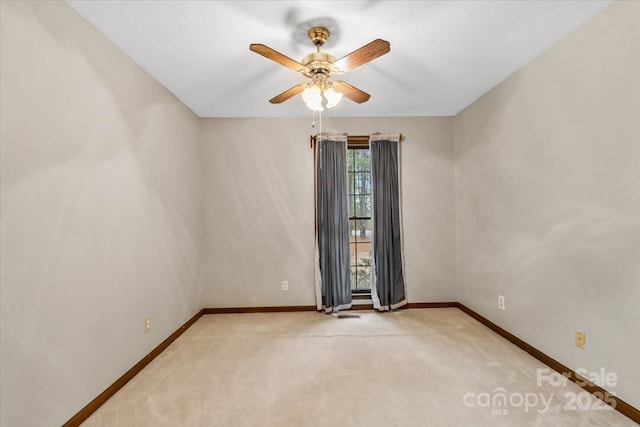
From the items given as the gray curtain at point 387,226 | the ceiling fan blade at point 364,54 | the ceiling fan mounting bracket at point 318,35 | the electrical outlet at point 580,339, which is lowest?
the electrical outlet at point 580,339

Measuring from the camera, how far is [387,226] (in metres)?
3.72

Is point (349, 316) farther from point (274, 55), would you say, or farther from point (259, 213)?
point (274, 55)

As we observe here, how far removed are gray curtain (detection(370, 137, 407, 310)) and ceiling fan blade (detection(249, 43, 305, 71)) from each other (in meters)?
2.01

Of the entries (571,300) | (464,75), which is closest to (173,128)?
(464,75)

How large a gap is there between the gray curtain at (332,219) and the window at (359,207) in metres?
0.25

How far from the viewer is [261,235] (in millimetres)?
3744

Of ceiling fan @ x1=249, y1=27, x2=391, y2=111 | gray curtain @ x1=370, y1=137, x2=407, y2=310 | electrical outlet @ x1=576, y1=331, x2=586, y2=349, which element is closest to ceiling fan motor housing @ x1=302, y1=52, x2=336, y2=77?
ceiling fan @ x1=249, y1=27, x2=391, y2=111

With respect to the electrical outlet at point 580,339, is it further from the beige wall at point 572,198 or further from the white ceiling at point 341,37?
the white ceiling at point 341,37

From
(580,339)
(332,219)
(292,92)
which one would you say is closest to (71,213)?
(292,92)

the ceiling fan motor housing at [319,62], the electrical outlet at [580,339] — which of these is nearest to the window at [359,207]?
the ceiling fan motor housing at [319,62]

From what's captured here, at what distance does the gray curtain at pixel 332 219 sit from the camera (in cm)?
368

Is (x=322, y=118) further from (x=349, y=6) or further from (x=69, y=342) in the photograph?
(x=69, y=342)

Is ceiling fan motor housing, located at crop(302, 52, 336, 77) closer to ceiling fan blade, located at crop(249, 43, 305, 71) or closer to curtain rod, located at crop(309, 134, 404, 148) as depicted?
ceiling fan blade, located at crop(249, 43, 305, 71)

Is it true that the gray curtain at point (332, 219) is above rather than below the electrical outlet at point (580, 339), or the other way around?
above
